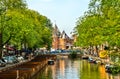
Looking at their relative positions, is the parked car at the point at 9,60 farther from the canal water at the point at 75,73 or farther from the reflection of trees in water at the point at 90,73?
the reflection of trees in water at the point at 90,73

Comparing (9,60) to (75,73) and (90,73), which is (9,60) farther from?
(90,73)

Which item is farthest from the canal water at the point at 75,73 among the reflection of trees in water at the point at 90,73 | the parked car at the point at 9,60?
the parked car at the point at 9,60

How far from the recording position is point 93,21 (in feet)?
335

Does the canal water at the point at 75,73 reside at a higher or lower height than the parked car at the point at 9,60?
lower

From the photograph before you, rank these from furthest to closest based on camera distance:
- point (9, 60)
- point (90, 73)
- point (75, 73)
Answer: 1. point (9, 60)
2. point (75, 73)
3. point (90, 73)

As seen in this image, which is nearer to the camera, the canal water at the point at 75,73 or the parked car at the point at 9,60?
the canal water at the point at 75,73

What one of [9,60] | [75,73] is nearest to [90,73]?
[75,73]

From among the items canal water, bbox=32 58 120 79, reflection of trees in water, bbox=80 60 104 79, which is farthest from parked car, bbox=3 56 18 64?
reflection of trees in water, bbox=80 60 104 79

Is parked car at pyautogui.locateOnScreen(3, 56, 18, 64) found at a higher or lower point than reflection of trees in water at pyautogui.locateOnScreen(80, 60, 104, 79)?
higher

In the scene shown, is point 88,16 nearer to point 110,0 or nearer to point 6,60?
point 6,60

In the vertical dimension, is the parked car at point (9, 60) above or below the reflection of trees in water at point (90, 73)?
above

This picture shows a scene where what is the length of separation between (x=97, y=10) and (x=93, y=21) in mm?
3985

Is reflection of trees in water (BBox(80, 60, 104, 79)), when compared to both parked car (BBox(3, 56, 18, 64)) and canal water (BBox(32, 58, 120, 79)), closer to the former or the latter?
canal water (BBox(32, 58, 120, 79))

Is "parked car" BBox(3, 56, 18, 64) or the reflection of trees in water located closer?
the reflection of trees in water
